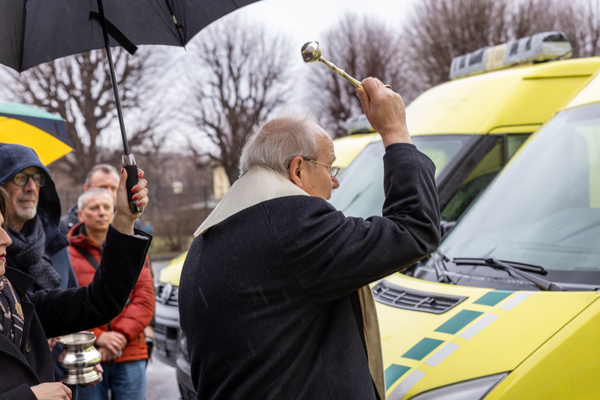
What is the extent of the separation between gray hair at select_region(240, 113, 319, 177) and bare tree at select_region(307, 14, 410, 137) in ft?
80.3

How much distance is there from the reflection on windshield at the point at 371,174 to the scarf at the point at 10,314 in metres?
3.46

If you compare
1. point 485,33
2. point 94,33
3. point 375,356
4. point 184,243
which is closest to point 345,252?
point 375,356

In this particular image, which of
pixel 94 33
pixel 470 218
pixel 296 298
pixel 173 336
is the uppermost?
pixel 94 33

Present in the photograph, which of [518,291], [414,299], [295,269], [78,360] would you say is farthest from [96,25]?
[518,291]

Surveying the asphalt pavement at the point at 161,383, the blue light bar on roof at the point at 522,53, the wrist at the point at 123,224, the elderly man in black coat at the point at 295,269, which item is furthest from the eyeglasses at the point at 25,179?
the blue light bar on roof at the point at 522,53

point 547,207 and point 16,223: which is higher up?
point 16,223

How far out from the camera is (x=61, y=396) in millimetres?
2002

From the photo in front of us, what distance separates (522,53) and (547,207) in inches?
116

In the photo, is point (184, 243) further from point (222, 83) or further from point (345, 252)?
point (345, 252)

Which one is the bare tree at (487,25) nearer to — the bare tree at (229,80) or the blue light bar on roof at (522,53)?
the bare tree at (229,80)

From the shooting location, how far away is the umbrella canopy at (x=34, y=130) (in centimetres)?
320

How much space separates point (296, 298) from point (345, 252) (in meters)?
0.20

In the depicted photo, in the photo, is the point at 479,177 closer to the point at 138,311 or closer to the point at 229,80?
the point at 138,311

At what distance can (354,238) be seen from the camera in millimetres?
1812
